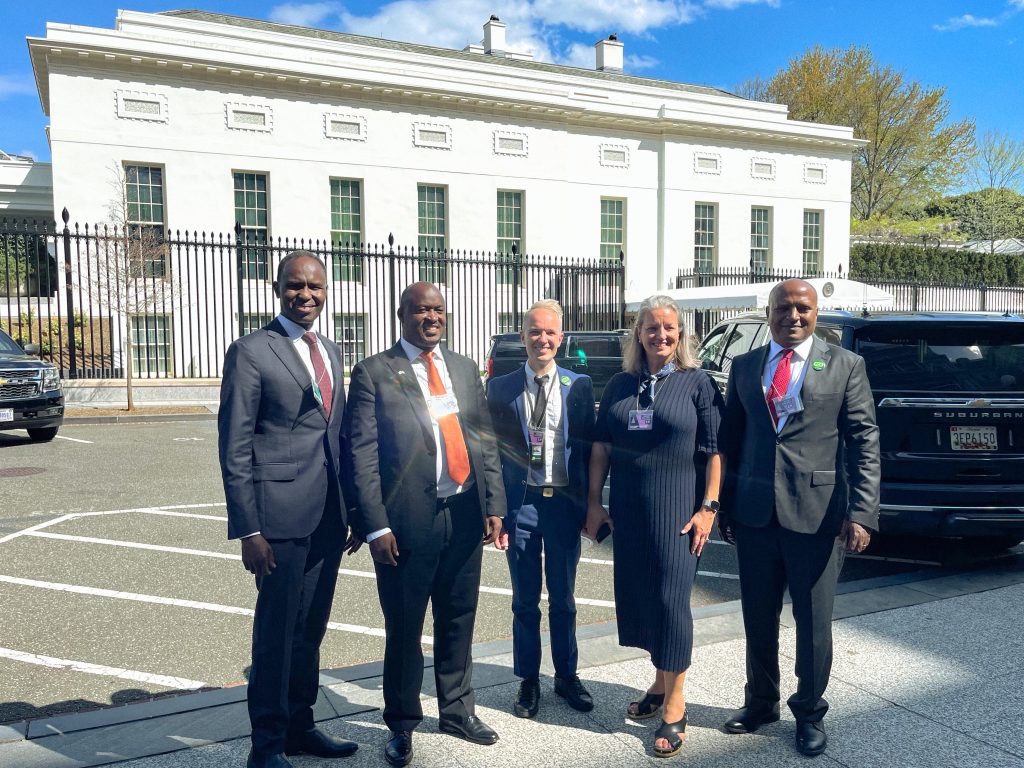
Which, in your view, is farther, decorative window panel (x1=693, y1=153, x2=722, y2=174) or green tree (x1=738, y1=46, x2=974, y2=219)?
green tree (x1=738, y1=46, x2=974, y2=219)

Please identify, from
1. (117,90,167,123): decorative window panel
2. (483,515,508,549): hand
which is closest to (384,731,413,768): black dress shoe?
(483,515,508,549): hand

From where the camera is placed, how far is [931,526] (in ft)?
16.9

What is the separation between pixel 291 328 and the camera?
3070 millimetres

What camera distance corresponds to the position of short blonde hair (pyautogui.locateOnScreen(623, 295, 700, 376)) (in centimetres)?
341

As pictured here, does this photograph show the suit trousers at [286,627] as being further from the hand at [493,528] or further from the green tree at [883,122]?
the green tree at [883,122]

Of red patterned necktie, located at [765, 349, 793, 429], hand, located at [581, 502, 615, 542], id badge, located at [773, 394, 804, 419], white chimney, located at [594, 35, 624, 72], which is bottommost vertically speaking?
hand, located at [581, 502, 615, 542]

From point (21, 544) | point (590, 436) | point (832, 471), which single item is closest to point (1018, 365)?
point (832, 471)

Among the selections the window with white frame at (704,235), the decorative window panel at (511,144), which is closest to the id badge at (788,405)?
the decorative window panel at (511,144)

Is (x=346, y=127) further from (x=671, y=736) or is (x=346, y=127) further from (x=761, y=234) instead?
(x=671, y=736)

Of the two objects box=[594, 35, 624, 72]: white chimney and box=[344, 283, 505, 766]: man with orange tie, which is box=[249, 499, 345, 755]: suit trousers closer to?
box=[344, 283, 505, 766]: man with orange tie

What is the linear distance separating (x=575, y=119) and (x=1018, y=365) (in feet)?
74.6

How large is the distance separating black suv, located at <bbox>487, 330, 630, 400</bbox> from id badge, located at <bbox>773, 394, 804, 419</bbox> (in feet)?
28.2

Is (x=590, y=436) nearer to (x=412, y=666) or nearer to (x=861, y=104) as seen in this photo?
(x=412, y=666)

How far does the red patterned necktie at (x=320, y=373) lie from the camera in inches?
121
